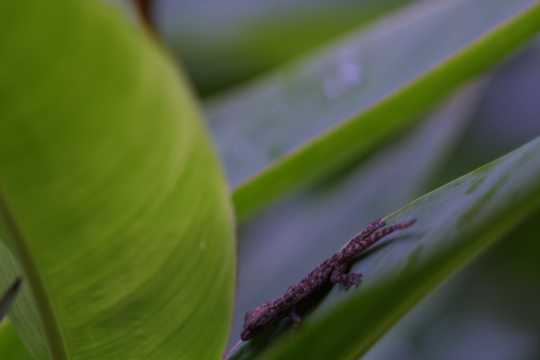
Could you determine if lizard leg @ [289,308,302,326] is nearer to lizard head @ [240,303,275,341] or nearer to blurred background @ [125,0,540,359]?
lizard head @ [240,303,275,341]

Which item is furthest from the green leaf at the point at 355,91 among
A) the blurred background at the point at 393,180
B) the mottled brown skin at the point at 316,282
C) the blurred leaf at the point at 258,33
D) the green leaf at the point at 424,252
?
the blurred leaf at the point at 258,33

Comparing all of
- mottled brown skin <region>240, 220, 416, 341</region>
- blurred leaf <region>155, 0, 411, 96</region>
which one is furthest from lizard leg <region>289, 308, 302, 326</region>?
blurred leaf <region>155, 0, 411, 96</region>

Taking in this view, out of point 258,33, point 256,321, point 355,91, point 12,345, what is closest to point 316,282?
point 256,321

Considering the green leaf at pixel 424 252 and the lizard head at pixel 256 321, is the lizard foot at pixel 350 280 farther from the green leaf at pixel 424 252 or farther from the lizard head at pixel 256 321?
the lizard head at pixel 256 321

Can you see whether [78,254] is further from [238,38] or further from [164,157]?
[238,38]

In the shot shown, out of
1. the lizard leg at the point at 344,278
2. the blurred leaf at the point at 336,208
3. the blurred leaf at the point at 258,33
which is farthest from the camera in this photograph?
the blurred leaf at the point at 258,33

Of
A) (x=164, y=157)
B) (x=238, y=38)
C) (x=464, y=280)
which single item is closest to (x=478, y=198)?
(x=164, y=157)
